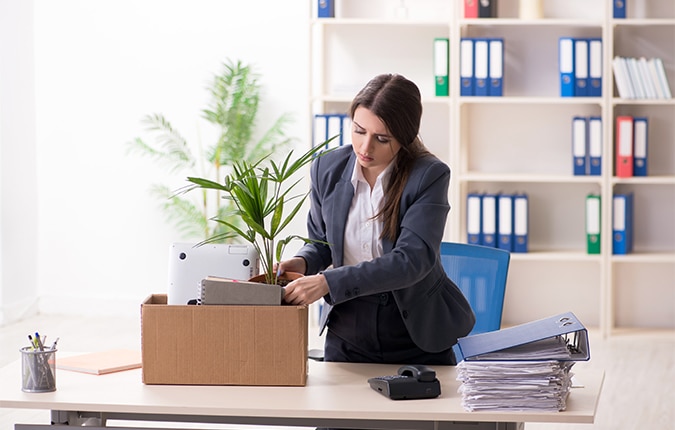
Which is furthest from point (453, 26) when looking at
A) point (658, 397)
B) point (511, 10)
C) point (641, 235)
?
point (658, 397)

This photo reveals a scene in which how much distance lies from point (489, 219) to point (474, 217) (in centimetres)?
9

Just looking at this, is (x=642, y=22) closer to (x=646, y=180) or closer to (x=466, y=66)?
(x=646, y=180)

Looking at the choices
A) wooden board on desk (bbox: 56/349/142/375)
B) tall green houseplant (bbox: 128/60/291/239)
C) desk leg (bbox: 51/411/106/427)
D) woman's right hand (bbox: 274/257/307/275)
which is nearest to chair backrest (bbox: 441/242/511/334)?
woman's right hand (bbox: 274/257/307/275)

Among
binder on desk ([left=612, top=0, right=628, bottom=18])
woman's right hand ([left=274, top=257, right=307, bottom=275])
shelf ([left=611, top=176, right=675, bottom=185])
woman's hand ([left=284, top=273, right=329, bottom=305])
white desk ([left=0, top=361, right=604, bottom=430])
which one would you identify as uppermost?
binder on desk ([left=612, top=0, right=628, bottom=18])

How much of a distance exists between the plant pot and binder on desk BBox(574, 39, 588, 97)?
352 cm

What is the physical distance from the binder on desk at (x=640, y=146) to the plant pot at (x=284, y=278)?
356 cm

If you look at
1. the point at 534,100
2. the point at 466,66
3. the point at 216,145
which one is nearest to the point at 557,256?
the point at 534,100

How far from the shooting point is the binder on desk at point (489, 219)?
5.67 meters

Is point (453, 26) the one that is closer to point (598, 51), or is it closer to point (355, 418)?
point (598, 51)

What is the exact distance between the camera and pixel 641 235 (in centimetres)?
586

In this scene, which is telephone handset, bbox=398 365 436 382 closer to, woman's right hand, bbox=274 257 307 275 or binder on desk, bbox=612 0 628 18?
woman's right hand, bbox=274 257 307 275

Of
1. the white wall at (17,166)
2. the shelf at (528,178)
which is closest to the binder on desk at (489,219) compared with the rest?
the shelf at (528,178)

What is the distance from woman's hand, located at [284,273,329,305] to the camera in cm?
235

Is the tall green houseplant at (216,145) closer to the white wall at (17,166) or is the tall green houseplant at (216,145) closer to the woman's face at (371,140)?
the white wall at (17,166)
